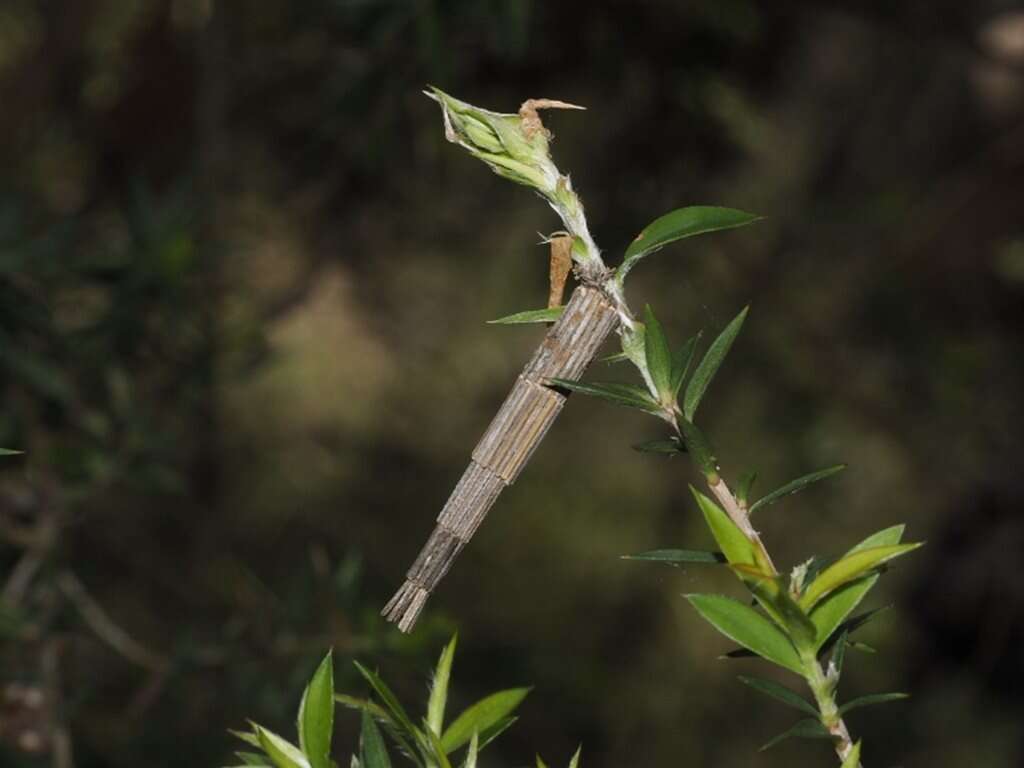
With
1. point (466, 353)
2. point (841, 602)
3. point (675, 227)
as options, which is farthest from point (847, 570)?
point (466, 353)

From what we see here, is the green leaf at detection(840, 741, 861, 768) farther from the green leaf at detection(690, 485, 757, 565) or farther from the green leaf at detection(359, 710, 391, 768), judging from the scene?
the green leaf at detection(359, 710, 391, 768)

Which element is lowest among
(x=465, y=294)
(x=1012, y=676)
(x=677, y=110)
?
(x=1012, y=676)

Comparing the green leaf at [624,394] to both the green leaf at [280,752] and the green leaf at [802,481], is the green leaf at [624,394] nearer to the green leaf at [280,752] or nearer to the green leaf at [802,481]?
the green leaf at [802,481]

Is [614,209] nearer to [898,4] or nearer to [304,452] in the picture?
[898,4]

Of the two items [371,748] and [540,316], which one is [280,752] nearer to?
[371,748]

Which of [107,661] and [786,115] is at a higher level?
[786,115]

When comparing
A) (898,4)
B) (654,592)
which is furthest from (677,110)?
(654,592)
